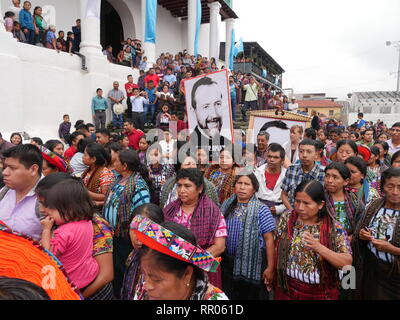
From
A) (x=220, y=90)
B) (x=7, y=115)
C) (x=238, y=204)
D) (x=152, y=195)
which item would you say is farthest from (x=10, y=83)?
(x=238, y=204)

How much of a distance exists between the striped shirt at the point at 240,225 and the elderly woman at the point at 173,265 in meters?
1.24

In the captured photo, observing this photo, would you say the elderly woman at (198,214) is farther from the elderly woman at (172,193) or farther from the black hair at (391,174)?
the black hair at (391,174)

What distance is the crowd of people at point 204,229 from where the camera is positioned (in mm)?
Answer: 1394

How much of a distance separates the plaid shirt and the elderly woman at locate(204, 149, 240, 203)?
59 cm

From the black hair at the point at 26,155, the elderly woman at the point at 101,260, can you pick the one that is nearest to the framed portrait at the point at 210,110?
the black hair at the point at 26,155

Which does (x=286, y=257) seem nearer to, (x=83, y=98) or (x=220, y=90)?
(x=220, y=90)

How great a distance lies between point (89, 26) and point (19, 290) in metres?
10.9

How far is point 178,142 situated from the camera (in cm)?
571

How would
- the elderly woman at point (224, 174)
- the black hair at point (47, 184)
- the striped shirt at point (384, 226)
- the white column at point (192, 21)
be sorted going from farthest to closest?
the white column at point (192, 21) → the elderly woman at point (224, 174) → the striped shirt at point (384, 226) → the black hair at point (47, 184)

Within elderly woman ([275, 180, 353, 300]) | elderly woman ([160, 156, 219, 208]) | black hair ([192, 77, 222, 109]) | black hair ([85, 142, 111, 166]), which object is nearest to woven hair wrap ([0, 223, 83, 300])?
elderly woman ([275, 180, 353, 300])

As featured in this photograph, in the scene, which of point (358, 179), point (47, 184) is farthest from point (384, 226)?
point (47, 184)

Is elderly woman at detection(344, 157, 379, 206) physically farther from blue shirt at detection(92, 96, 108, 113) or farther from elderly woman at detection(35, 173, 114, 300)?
blue shirt at detection(92, 96, 108, 113)

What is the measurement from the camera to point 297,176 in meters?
3.37

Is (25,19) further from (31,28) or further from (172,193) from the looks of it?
(172,193)
